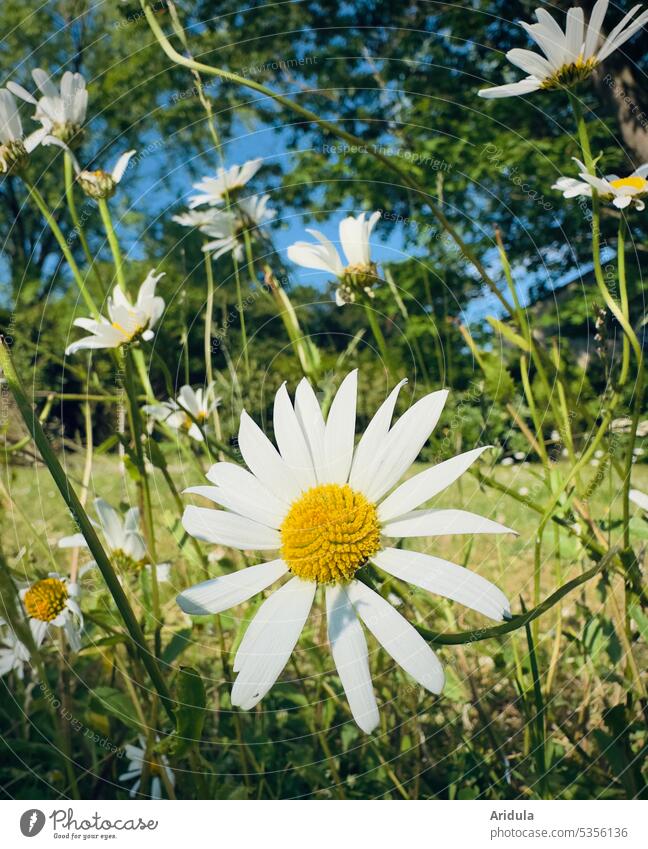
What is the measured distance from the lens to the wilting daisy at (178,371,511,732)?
0.74 ft

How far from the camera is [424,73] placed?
0.51 m

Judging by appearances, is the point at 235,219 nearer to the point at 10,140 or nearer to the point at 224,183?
the point at 224,183

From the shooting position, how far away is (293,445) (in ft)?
0.90

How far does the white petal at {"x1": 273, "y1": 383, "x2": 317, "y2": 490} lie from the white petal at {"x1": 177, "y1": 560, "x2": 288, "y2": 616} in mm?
38

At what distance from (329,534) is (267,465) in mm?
45

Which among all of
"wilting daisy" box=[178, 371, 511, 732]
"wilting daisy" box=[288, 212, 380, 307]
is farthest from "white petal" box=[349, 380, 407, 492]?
"wilting daisy" box=[288, 212, 380, 307]

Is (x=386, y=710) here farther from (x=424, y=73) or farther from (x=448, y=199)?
(x=424, y=73)

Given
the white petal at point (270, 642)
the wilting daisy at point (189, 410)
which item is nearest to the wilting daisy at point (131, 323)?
the wilting daisy at point (189, 410)

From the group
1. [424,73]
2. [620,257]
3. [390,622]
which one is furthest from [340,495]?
[424,73]

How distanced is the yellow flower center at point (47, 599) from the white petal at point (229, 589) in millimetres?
141

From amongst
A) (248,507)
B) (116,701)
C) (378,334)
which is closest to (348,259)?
(378,334)

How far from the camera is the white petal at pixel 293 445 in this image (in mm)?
269
